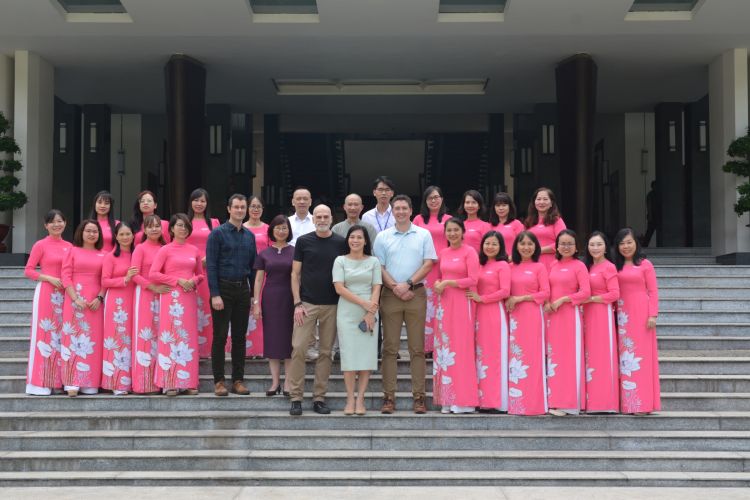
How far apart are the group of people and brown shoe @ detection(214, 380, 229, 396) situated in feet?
0.06

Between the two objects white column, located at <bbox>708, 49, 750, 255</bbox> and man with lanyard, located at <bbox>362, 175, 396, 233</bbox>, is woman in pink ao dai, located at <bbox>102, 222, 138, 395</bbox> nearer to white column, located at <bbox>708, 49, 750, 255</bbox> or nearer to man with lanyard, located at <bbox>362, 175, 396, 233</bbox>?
man with lanyard, located at <bbox>362, 175, 396, 233</bbox>

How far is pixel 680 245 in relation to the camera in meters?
18.4

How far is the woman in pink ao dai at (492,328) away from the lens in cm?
711

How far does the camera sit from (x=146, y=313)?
299 inches

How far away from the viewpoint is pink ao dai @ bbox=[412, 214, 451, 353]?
308 inches

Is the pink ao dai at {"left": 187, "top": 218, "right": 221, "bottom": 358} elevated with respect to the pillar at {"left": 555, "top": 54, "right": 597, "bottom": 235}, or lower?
lower

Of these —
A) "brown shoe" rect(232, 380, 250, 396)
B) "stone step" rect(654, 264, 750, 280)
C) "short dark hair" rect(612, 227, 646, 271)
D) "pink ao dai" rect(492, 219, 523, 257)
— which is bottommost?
"brown shoe" rect(232, 380, 250, 396)

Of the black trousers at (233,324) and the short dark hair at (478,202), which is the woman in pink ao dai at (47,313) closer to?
the black trousers at (233,324)

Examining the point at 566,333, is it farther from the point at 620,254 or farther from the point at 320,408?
the point at 320,408

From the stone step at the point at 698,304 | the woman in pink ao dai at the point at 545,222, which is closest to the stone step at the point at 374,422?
the woman in pink ao dai at the point at 545,222

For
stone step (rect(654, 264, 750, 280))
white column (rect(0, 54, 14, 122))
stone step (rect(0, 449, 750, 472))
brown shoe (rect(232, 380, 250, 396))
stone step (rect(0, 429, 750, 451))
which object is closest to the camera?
stone step (rect(0, 449, 750, 472))

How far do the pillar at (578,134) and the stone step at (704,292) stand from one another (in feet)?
13.3

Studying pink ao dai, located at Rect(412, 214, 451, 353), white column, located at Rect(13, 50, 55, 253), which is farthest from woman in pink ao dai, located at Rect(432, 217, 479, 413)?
white column, located at Rect(13, 50, 55, 253)
